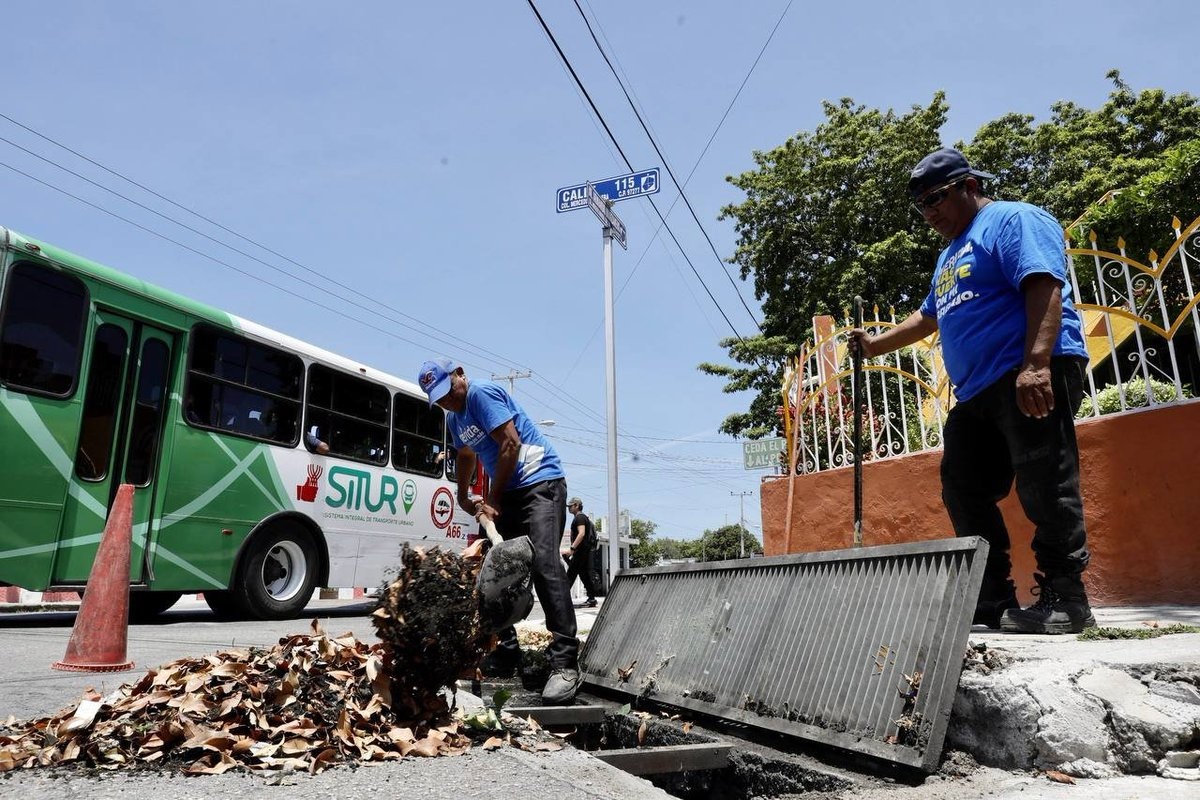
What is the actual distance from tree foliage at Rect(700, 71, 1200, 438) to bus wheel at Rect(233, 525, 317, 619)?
47.7ft

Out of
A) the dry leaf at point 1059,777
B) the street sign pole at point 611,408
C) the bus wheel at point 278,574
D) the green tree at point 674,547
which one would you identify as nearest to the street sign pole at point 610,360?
the street sign pole at point 611,408

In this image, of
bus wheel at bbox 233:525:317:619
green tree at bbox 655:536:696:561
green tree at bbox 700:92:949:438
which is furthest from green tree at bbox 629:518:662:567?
bus wheel at bbox 233:525:317:619

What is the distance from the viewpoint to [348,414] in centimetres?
914

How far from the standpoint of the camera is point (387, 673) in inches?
87.8

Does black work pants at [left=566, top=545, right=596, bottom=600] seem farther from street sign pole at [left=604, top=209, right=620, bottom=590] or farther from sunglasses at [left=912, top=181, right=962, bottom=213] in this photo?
sunglasses at [left=912, top=181, right=962, bottom=213]

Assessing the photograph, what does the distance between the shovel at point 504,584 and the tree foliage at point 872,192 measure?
18353mm

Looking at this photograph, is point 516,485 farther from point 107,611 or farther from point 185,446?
point 185,446

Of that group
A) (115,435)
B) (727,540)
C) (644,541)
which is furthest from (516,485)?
Answer: (644,541)

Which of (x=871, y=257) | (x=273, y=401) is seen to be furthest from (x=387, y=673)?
(x=871, y=257)

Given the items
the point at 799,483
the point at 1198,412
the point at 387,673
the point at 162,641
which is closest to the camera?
the point at 387,673

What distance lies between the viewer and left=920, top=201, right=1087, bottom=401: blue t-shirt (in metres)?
2.74

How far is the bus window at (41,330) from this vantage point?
5867 mm

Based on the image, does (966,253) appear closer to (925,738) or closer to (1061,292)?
(1061,292)

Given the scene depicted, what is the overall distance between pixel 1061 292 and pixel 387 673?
101 inches
